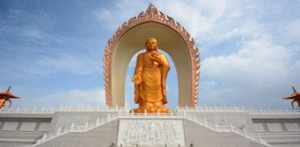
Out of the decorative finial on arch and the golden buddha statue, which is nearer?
the golden buddha statue

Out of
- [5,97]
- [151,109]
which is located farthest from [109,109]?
[5,97]

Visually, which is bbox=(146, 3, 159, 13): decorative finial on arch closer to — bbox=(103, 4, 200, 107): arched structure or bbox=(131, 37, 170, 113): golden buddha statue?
bbox=(103, 4, 200, 107): arched structure

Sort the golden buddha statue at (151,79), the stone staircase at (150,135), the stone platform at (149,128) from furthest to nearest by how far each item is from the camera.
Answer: the golden buddha statue at (151,79), the stone platform at (149,128), the stone staircase at (150,135)

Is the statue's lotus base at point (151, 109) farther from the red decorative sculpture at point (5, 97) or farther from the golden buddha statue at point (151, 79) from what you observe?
the red decorative sculpture at point (5, 97)

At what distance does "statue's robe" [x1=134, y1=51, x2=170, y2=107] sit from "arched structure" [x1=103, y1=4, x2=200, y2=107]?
4.77m

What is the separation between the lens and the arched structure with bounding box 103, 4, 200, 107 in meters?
22.4

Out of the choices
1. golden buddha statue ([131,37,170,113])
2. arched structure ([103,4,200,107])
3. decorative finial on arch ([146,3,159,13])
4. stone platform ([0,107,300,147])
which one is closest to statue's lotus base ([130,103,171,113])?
golden buddha statue ([131,37,170,113])

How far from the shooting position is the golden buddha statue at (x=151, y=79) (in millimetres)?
18000

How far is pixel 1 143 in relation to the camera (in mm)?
16422

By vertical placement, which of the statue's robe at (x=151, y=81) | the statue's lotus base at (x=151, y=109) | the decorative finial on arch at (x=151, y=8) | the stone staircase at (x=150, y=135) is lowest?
the stone staircase at (x=150, y=135)

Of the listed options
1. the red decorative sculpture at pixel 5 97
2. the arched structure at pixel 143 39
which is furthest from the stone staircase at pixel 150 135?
the red decorative sculpture at pixel 5 97

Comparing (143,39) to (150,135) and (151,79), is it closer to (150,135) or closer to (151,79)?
(151,79)

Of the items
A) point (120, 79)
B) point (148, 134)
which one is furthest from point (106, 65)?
point (148, 134)

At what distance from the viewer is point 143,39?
24844 mm
